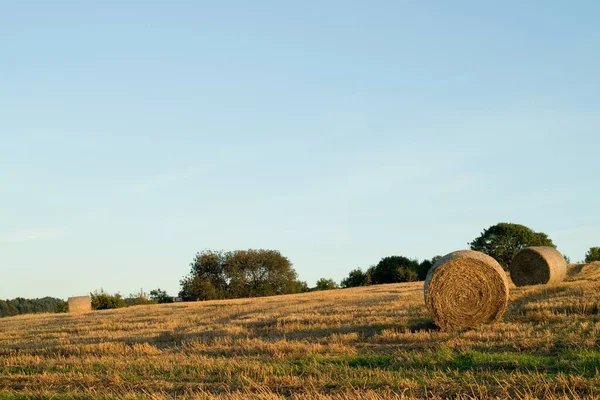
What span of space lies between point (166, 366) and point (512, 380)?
18.2 feet

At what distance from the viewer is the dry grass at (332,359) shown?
27.9ft

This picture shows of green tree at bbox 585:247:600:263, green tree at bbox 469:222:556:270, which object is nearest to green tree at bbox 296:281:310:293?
green tree at bbox 469:222:556:270

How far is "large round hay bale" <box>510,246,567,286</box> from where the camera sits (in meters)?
26.5

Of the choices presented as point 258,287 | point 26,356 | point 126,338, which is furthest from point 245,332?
point 258,287

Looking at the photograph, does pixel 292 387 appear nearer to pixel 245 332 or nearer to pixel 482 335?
pixel 482 335

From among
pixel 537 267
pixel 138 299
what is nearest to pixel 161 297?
pixel 138 299

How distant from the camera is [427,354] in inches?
434

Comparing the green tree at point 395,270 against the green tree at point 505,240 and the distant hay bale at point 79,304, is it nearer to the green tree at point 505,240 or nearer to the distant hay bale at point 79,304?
the green tree at point 505,240

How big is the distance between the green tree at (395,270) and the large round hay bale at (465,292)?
4411 cm

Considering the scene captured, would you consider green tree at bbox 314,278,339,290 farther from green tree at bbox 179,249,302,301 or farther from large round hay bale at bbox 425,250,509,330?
large round hay bale at bbox 425,250,509,330

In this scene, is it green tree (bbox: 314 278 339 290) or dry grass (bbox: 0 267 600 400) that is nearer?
dry grass (bbox: 0 267 600 400)

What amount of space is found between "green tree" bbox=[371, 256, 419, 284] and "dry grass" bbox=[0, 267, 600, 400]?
140 ft

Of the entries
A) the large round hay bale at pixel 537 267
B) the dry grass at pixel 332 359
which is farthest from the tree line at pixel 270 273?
the dry grass at pixel 332 359

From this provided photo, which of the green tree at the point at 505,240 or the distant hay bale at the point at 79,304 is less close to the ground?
the green tree at the point at 505,240
